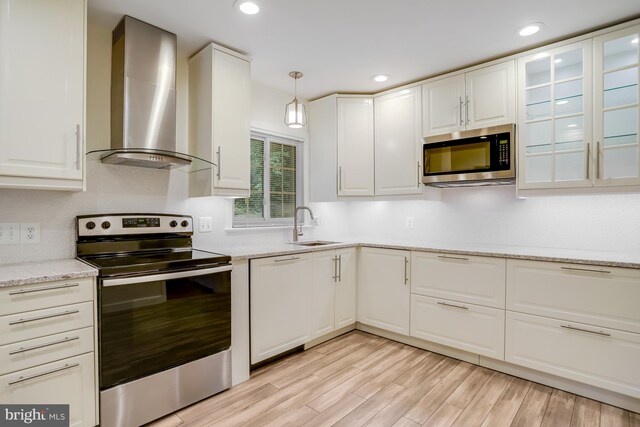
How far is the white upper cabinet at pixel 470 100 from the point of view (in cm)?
264

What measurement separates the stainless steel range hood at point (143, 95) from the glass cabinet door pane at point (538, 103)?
2559 mm

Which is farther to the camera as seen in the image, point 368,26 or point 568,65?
point 568,65

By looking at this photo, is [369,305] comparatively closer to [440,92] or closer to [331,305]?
[331,305]

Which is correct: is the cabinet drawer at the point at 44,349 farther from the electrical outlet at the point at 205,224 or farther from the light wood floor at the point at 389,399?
the electrical outlet at the point at 205,224

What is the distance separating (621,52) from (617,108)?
0.37 meters

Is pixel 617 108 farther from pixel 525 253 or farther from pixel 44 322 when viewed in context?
pixel 44 322

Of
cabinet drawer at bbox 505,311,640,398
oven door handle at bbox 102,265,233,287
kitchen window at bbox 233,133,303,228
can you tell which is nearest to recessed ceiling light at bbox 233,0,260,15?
kitchen window at bbox 233,133,303,228

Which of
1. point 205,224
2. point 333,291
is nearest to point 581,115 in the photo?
point 333,291

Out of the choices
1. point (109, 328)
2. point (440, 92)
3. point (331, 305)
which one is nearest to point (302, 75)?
point (440, 92)

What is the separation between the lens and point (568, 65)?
2393 millimetres

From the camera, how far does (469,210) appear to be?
10.2ft

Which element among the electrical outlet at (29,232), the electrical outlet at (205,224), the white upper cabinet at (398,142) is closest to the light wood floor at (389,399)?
the electrical outlet at (205,224)

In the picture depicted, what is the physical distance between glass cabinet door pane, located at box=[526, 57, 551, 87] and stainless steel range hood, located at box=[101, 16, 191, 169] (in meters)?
2.62

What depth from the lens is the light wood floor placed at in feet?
6.27
